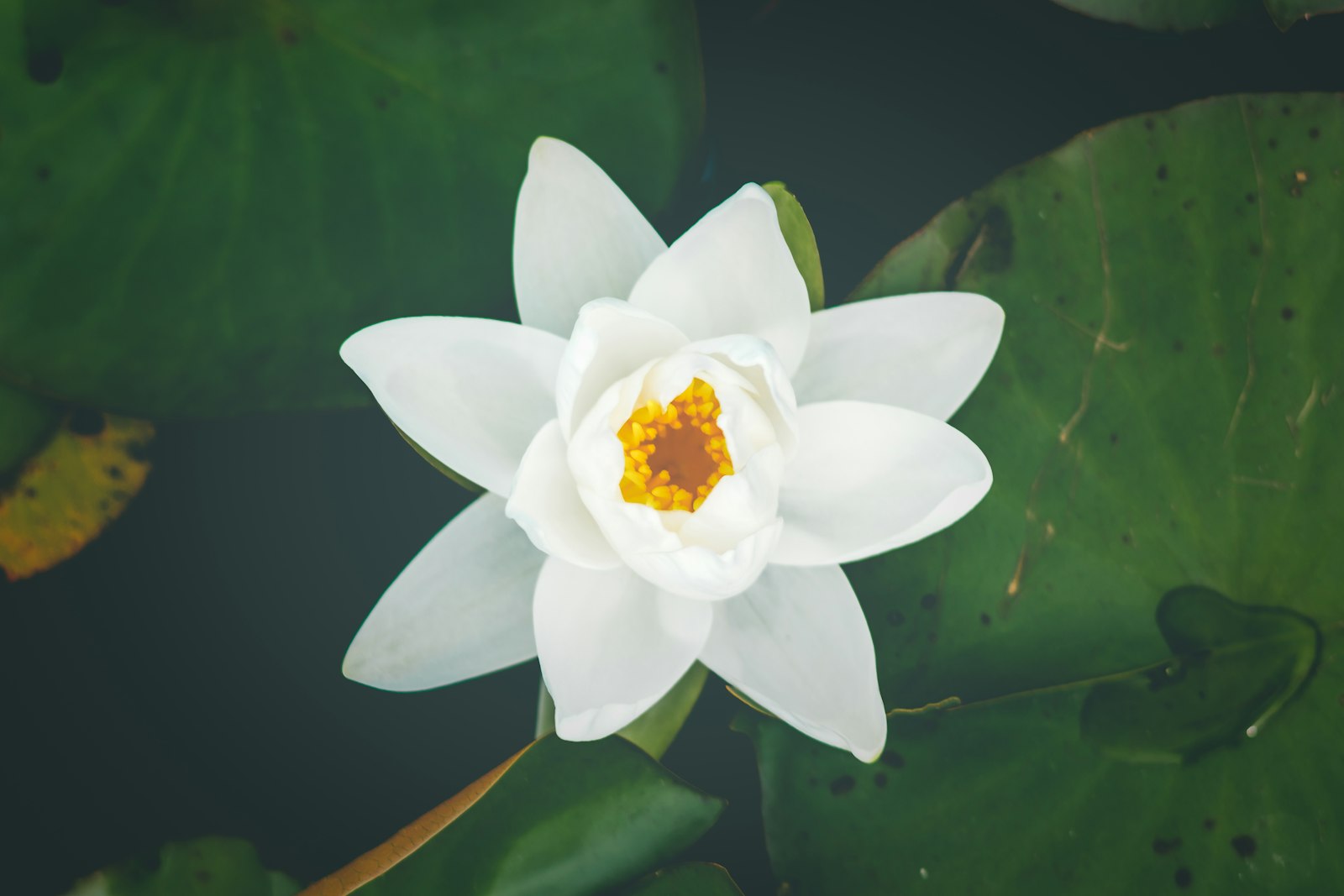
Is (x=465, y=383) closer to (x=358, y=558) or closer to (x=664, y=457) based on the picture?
(x=664, y=457)

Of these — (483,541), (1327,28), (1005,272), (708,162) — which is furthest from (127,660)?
(1327,28)

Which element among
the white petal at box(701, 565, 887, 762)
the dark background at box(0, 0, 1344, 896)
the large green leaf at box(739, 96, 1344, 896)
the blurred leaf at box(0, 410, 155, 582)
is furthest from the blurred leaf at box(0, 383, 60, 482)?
the large green leaf at box(739, 96, 1344, 896)

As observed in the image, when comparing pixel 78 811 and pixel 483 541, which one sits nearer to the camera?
pixel 483 541

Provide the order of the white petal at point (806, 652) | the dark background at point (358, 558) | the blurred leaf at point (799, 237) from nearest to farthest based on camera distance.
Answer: the white petal at point (806, 652) < the blurred leaf at point (799, 237) < the dark background at point (358, 558)

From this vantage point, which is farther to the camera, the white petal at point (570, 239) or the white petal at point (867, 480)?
the white petal at point (570, 239)

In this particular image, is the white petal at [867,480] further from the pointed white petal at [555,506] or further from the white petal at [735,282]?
the pointed white petal at [555,506]

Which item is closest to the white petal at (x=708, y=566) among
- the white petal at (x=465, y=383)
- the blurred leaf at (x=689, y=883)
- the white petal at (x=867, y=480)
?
the white petal at (x=867, y=480)

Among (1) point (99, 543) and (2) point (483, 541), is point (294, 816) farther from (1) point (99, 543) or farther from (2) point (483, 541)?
(2) point (483, 541)
